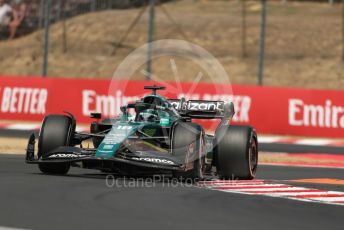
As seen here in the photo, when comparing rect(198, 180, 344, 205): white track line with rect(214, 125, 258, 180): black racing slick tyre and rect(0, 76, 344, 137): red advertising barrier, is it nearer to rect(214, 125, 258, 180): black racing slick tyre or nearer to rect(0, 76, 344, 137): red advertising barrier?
rect(214, 125, 258, 180): black racing slick tyre

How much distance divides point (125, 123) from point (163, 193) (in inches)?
92.5

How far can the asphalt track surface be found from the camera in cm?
924

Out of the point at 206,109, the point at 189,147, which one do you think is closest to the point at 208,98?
the point at 206,109

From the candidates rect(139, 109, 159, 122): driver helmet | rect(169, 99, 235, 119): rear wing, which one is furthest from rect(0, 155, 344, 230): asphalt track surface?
rect(169, 99, 235, 119): rear wing

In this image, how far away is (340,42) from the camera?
38500 mm

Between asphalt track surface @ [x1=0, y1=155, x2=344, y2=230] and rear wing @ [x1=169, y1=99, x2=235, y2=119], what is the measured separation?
79.1 inches

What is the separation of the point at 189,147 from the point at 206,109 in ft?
5.47

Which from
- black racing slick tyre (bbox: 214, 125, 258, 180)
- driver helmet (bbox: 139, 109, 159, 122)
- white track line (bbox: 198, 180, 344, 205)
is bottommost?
white track line (bbox: 198, 180, 344, 205)

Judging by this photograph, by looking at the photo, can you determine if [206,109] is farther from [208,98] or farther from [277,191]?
[208,98]

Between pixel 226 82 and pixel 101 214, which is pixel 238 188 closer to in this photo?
pixel 226 82

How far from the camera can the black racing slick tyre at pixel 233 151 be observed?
47.7ft

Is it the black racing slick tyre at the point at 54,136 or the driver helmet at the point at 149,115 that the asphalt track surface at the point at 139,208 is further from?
the driver helmet at the point at 149,115

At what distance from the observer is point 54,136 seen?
14.4 meters

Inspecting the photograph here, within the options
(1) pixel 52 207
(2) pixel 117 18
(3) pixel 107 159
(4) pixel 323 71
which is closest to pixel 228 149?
(3) pixel 107 159
